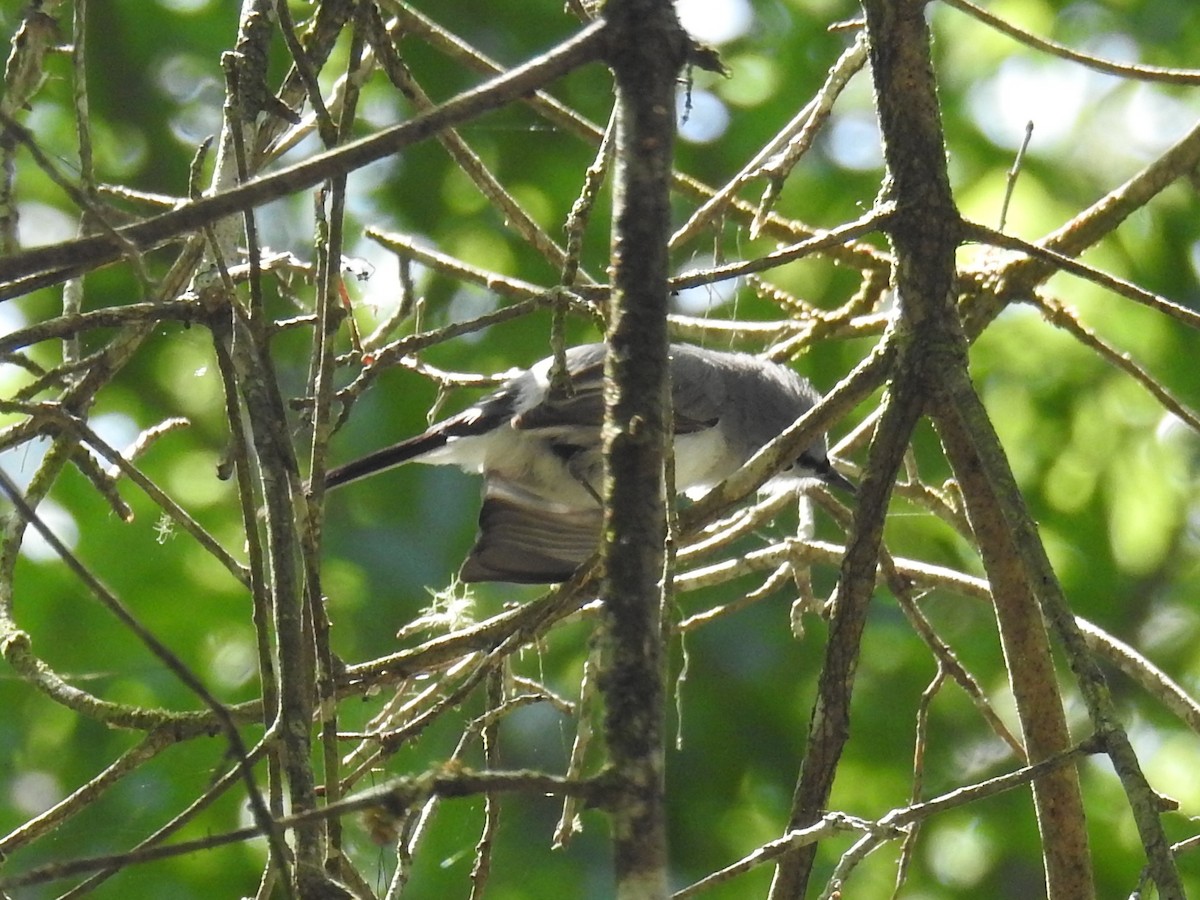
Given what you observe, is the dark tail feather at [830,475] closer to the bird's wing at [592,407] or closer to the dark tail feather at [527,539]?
the bird's wing at [592,407]

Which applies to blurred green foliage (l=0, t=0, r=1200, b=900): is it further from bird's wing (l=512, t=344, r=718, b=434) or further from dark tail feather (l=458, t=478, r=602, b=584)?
dark tail feather (l=458, t=478, r=602, b=584)

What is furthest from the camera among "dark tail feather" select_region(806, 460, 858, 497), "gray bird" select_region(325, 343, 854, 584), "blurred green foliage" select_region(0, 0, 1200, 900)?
"blurred green foliage" select_region(0, 0, 1200, 900)

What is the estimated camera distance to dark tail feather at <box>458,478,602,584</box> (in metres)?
3.62

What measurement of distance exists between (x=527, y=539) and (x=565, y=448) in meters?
0.42

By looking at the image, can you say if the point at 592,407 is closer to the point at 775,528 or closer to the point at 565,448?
the point at 565,448

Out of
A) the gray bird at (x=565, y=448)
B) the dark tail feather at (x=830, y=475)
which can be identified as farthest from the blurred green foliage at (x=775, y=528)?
the dark tail feather at (x=830, y=475)

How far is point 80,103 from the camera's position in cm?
212

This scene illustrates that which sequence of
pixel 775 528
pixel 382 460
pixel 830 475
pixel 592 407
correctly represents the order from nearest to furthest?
1. pixel 382 460
2. pixel 592 407
3. pixel 830 475
4. pixel 775 528

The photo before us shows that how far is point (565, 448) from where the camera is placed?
4.05 metres

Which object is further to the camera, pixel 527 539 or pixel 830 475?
pixel 830 475

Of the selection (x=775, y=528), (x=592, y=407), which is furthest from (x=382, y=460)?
(x=775, y=528)

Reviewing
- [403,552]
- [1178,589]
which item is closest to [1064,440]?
[1178,589]

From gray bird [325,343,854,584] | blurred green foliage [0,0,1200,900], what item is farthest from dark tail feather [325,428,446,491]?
blurred green foliage [0,0,1200,900]

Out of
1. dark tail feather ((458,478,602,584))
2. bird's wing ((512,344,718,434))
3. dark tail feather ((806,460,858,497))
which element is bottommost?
dark tail feather ((458,478,602,584))
